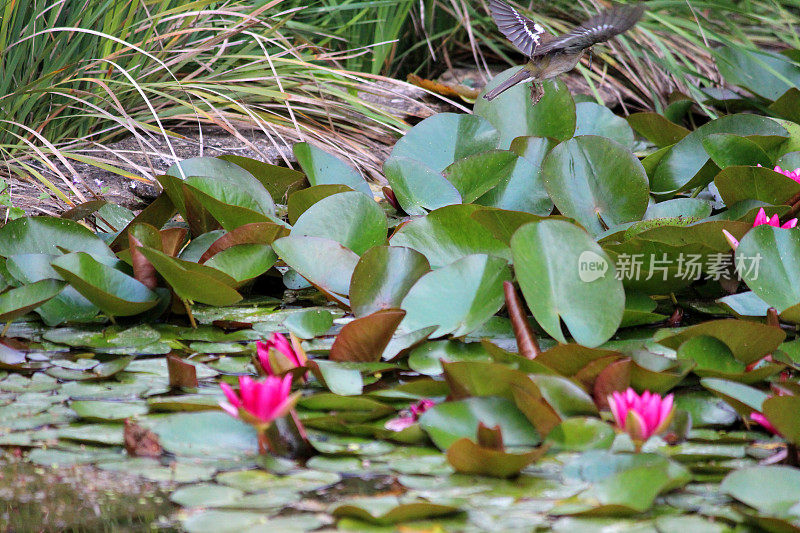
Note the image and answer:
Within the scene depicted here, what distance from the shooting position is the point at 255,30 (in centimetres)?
326

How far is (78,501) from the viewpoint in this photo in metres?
0.96

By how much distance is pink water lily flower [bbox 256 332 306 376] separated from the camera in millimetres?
1270

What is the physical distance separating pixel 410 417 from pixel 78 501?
1.60 ft

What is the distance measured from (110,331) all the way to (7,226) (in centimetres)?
41

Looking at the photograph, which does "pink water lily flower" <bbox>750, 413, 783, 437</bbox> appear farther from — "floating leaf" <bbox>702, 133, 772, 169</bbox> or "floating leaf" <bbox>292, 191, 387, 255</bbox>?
"floating leaf" <bbox>702, 133, 772, 169</bbox>

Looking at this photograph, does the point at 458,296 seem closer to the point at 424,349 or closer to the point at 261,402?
the point at 424,349

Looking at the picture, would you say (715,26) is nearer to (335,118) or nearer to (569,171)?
(335,118)

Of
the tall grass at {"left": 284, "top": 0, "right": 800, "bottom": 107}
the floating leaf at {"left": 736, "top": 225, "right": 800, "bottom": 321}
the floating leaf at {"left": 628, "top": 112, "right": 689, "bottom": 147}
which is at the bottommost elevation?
the floating leaf at {"left": 736, "top": 225, "right": 800, "bottom": 321}

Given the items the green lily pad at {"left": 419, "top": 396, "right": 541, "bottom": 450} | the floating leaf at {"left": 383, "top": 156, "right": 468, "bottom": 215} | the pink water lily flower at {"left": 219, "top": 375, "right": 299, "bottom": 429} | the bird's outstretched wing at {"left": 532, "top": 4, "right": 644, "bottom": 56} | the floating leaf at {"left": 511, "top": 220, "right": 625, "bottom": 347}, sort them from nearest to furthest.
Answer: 1. the pink water lily flower at {"left": 219, "top": 375, "right": 299, "bottom": 429}
2. the green lily pad at {"left": 419, "top": 396, "right": 541, "bottom": 450}
3. the floating leaf at {"left": 511, "top": 220, "right": 625, "bottom": 347}
4. the bird's outstretched wing at {"left": 532, "top": 4, "right": 644, "bottom": 56}
5. the floating leaf at {"left": 383, "top": 156, "right": 468, "bottom": 215}

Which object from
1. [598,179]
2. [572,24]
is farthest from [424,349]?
[572,24]

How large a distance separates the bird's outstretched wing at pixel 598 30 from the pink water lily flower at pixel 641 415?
3.38ft

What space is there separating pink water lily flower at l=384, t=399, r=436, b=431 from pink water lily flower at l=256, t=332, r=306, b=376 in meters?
0.20

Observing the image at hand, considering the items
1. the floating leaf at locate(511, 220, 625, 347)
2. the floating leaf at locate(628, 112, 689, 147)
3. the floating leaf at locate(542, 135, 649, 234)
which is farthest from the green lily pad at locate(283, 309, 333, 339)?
the floating leaf at locate(628, 112, 689, 147)

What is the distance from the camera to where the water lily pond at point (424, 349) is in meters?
0.97
